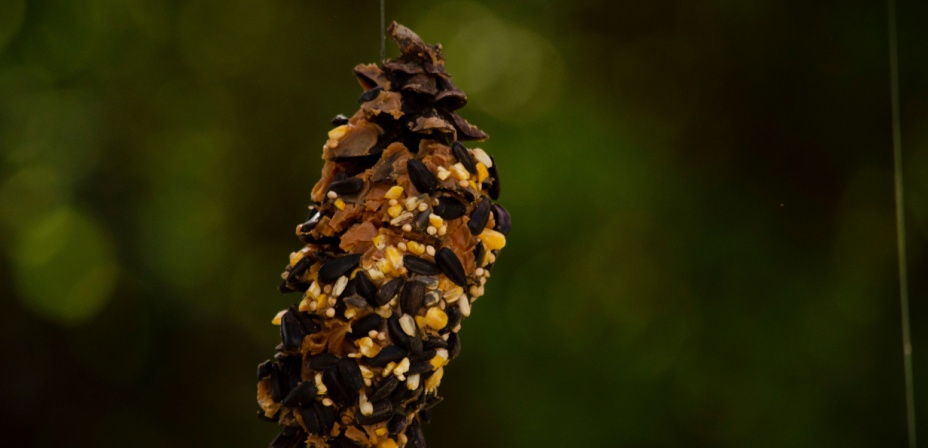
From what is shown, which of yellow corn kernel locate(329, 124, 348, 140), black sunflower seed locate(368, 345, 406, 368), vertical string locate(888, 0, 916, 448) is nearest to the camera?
black sunflower seed locate(368, 345, 406, 368)

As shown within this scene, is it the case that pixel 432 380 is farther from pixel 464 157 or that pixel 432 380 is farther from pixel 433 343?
pixel 464 157

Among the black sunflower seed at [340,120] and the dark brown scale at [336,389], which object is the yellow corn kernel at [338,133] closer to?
the black sunflower seed at [340,120]

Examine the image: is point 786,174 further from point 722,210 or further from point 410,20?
point 410,20

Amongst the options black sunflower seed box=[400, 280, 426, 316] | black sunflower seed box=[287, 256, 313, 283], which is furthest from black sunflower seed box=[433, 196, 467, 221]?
black sunflower seed box=[287, 256, 313, 283]

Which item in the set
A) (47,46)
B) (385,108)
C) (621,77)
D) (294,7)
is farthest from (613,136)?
(47,46)

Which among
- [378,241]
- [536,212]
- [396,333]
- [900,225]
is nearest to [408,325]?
[396,333]

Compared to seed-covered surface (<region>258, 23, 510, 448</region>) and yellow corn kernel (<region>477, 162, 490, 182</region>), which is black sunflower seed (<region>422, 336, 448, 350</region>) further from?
yellow corn kernel (<region>477, 162, 490, 182</region>)
